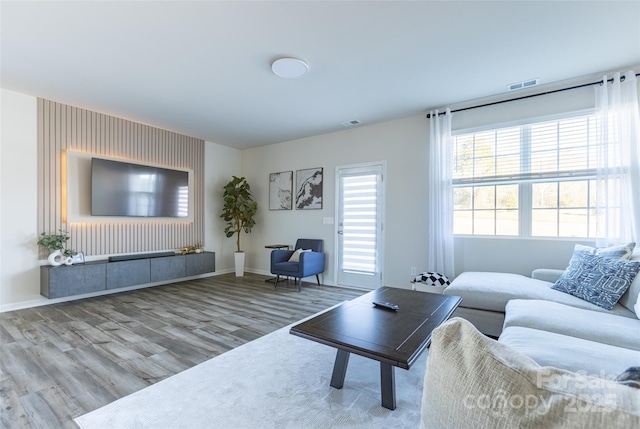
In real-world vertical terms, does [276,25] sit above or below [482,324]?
above

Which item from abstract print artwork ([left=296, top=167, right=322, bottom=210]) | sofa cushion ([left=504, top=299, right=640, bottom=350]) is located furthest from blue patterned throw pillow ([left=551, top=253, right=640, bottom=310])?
abstract print artwork ([left=296, top=167, right=322, bottom=210])

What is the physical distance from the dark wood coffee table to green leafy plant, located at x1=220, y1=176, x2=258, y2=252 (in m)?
3.77

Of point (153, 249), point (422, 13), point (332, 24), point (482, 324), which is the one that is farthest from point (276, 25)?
point (153, 249)

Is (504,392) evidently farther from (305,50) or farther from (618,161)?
(618,161)

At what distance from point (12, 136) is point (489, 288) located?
562 centimetres

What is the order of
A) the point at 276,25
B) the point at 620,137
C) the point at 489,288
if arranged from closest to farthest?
1. the point at 276,25
2. the point at 489,288
3. the point at 620,137

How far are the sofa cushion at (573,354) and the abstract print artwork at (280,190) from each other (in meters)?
4.36

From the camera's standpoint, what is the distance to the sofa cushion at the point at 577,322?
5.51 feet

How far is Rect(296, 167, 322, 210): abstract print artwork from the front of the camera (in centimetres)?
514

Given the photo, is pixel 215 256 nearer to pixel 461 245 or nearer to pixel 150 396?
pixel 150 396

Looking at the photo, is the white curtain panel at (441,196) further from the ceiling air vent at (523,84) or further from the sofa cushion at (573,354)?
the sofa cushion at (573,354)

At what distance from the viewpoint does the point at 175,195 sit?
5.04 m

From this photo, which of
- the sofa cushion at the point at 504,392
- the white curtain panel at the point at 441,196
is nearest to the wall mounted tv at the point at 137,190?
the white curtain panel at the point at 441,196

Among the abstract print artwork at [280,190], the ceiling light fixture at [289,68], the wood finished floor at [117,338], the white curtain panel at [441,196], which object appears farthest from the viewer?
the abstract print artwork at [280,190]
